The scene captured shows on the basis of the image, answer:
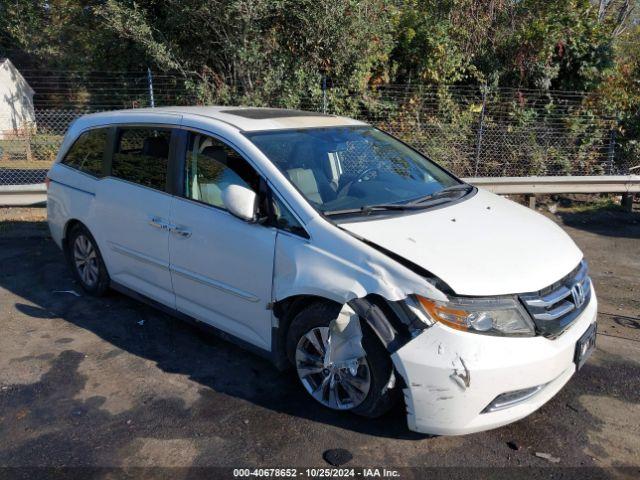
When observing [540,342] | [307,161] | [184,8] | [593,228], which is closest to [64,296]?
[307,161]

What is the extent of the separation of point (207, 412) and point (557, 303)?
2.13 m

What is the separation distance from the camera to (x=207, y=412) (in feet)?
11.0

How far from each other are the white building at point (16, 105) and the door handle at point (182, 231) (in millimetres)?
8393

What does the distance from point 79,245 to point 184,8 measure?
5.50 metres

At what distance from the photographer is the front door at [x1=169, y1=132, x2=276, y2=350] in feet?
11.2

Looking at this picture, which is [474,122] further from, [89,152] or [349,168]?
[89,152]

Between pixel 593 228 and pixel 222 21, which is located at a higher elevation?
pixel 222 21

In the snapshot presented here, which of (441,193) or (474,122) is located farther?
(474,122)

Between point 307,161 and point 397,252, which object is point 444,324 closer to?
point 397,252

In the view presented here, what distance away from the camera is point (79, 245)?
5.11m

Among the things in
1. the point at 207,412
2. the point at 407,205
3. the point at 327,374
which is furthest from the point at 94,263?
the point at 407,205

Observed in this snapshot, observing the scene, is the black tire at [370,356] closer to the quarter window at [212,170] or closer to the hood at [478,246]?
the hood at [478,246]

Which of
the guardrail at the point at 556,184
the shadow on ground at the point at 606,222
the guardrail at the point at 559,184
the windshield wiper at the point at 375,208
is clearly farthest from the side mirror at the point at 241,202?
the shadow on ground at the point at 606,222

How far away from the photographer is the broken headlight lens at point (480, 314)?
2.73 metres
